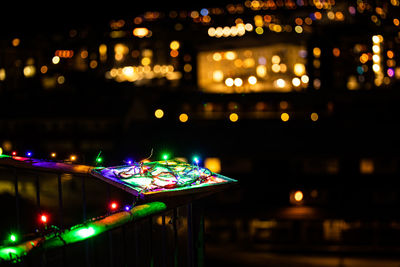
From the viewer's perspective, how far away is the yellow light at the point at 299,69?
20500 millimetres

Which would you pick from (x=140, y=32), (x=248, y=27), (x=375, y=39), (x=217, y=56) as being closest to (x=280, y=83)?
(x=248, y=27)

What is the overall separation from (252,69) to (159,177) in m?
19.4

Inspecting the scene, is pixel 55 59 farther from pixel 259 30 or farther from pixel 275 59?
pixel 275 59

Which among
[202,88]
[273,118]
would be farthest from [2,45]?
[273,118]

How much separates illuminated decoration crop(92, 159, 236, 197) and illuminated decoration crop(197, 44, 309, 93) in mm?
17599

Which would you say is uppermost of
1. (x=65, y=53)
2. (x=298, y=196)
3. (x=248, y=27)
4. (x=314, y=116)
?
(x=248, y=27)

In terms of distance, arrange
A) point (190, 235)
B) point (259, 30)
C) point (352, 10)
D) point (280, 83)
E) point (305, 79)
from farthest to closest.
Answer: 1. point (280, 83)
2. point (305, 79)
3. point (259, 30)
4. point (352, 10)
5. point (190, 235)

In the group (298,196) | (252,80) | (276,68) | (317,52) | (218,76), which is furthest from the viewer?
(218,76)

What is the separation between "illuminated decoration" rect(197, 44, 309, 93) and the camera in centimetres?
2064

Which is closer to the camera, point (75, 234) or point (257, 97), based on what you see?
point (75, 234)

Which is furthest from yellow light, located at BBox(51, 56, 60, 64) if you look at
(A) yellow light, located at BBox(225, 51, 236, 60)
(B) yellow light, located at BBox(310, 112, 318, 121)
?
(B) yellow light, located at BBox(310, 112, 318, 121)

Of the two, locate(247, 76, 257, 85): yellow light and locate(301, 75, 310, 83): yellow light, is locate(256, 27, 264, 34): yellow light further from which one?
locate(301, 75, 310, 83): yellow light

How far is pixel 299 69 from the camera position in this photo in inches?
811

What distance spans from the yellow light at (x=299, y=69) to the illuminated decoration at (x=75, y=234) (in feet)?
63.2
